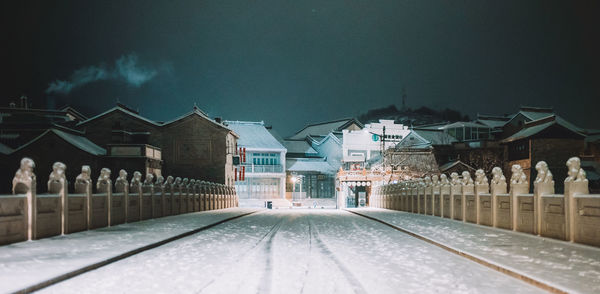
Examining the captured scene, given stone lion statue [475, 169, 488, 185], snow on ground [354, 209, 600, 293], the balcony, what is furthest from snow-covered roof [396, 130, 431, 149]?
snow on ground [354, 209, 600, 293]

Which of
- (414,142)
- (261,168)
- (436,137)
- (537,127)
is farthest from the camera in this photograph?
(436,137)

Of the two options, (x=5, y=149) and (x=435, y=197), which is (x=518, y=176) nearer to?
(x=435, y=197)

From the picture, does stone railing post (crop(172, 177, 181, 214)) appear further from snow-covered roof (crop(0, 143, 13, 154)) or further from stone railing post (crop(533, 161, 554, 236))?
snow-covered roof (crop(0, 143, 13, 154))

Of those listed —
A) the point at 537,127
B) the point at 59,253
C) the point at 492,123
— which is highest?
the point at 492,123

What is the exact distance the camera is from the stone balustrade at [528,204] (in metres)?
12.0

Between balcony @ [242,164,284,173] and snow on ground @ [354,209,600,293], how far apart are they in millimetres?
49636

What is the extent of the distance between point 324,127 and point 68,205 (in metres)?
70.6

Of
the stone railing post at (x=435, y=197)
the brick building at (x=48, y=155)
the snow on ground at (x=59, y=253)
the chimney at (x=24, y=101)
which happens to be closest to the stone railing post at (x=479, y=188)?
the stone railing post at (x=435, y=197)

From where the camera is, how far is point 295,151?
7462 centimetres

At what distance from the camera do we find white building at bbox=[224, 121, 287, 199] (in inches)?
2516

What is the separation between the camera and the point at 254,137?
6912 cm

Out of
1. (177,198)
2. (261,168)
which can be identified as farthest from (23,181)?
(261,168)

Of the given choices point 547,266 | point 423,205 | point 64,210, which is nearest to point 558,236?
point 547,266

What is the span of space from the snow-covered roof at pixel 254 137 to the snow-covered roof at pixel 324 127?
1164cm
